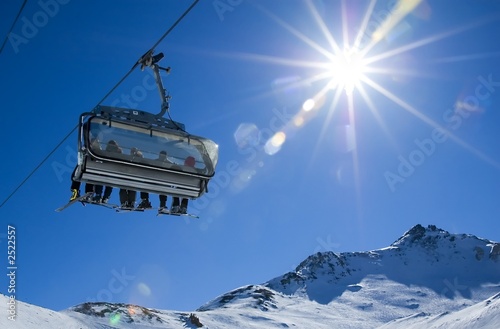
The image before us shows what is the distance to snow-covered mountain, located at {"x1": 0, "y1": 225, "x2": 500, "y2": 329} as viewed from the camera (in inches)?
1880

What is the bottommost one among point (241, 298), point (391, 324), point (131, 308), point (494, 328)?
point (494, 328)

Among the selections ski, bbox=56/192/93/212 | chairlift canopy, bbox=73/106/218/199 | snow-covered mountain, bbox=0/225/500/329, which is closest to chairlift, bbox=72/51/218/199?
chairlift canopy, bbox=73/106/218/199

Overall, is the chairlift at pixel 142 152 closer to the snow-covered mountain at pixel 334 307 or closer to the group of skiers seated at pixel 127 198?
the group of skiers seated at pixel 127 198

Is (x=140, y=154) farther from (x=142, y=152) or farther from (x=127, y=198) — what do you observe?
(x=127, y=198)

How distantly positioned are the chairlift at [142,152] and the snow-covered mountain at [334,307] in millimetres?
26273

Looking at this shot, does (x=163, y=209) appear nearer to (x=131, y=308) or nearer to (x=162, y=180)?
(x=162, y=180)

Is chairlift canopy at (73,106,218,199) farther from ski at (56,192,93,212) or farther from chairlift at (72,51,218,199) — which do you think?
ski at (56,192,93,212)

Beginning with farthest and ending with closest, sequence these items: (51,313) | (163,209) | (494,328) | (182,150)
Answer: (51,313) < (494,328) < (163,209) < (182,150)

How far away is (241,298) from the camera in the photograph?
5212 inches

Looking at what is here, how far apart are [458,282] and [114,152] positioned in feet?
639

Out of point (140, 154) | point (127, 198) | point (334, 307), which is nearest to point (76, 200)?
point (127, 198)

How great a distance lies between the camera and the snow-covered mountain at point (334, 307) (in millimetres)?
47744

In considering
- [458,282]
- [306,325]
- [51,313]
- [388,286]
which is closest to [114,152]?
[51,313]

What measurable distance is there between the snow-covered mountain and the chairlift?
86.2 ft
